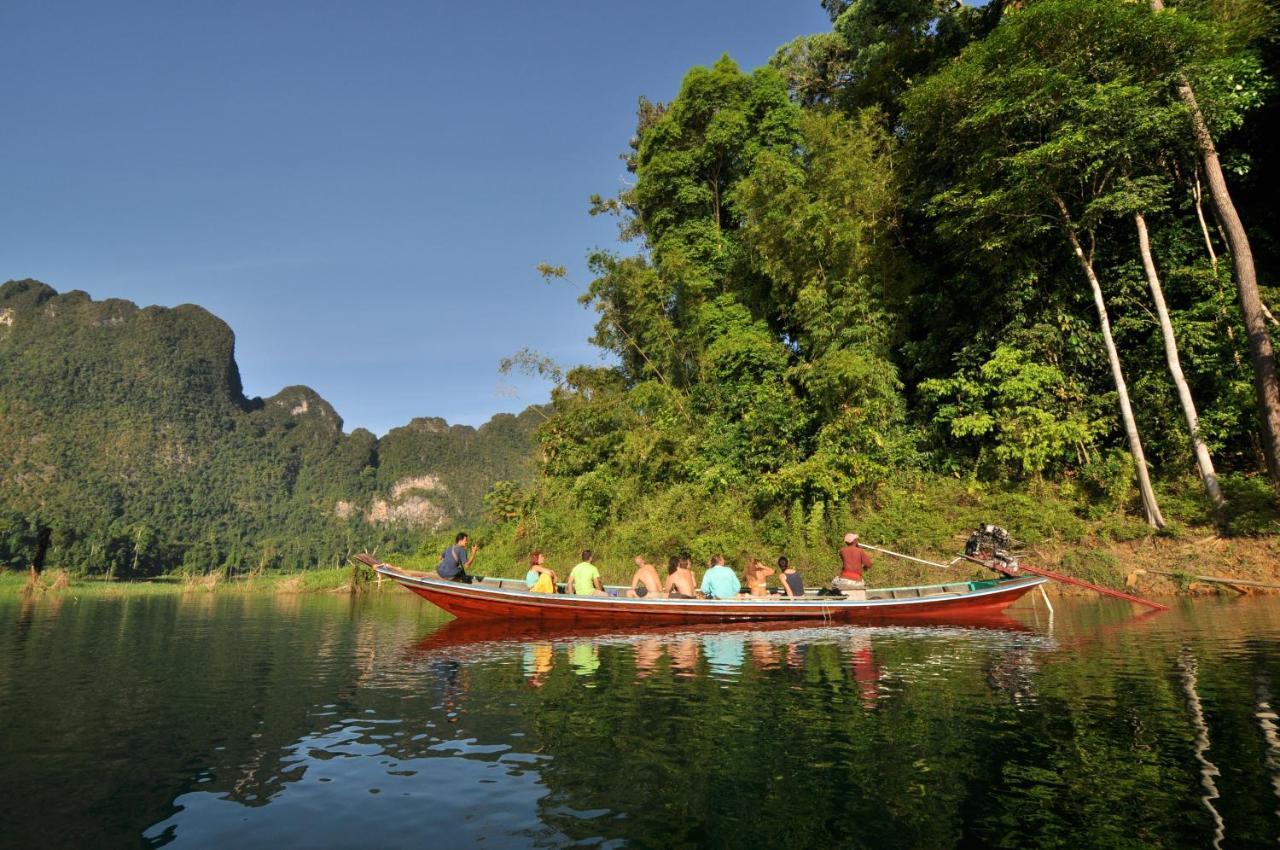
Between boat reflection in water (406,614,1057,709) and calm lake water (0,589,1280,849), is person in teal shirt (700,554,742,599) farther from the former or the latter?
calm lake water (0,589,1280,849)

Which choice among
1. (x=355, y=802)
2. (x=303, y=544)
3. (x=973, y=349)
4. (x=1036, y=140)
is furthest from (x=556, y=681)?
(x=303, y=544)

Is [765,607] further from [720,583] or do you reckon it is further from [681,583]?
[681,583]

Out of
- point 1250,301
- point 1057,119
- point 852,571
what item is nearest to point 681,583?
point 852,571

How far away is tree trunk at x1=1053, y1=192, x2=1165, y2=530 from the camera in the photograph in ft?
51.3

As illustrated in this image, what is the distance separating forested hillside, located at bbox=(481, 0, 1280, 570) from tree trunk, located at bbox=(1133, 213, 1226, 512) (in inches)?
2.2

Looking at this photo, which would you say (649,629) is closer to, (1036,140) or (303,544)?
(1036,140)

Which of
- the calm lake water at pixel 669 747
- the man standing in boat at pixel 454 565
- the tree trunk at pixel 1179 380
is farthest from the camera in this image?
the tree trunk at pixel 1179 380

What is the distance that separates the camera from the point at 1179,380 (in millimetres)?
15562

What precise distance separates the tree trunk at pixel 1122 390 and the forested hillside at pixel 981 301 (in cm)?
8

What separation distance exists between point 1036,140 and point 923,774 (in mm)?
17783

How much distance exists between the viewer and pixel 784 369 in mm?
21234

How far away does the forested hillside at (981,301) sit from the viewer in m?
15.5

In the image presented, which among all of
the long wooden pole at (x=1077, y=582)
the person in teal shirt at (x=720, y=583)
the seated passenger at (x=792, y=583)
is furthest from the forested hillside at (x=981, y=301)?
the person in teal shirt at (x=720, y=583)

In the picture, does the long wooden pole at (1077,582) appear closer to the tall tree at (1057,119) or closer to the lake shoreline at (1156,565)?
the lake shoreline at (1156,565)
